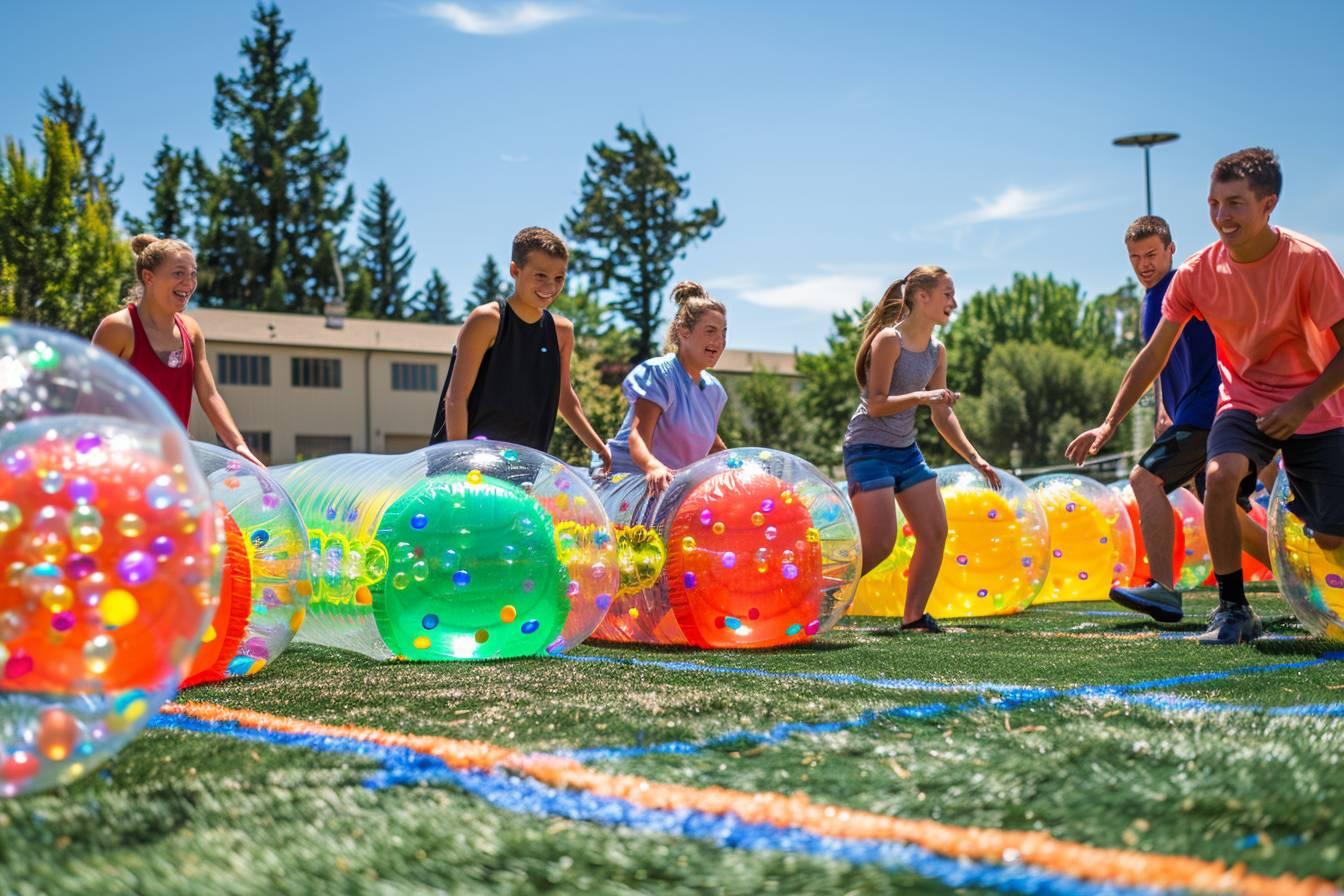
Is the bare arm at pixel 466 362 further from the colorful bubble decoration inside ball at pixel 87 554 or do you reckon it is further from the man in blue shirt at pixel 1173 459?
the colorful bubble decoration inside ball at pixel 87 554

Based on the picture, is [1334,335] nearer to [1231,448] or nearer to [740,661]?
[1231,448]

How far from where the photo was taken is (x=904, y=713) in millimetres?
3350

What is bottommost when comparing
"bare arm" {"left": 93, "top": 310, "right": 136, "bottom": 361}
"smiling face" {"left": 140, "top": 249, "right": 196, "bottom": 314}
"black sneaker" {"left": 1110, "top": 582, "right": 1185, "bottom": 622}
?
"black sneaker" {"left": 1110, "top": 582, "right": 1185, "bottom": 622}

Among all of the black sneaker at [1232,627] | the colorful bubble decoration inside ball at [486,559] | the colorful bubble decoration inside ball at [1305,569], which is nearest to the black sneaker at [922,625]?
the black sneaker at [1232,627]

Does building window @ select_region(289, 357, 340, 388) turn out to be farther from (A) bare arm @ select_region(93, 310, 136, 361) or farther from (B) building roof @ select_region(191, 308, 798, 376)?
(A) bare arm @ select_region(93, 310, 136, 361)

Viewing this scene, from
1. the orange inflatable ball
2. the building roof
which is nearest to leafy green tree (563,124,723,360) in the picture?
the building roof

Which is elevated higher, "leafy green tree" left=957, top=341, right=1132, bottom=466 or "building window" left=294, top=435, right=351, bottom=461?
"leafy green tree" left=957, top=341, right=1132, bottom=466

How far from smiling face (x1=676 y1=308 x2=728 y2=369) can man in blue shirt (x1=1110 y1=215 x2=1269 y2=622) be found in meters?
2.23

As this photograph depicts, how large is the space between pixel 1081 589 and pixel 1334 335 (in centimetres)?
507

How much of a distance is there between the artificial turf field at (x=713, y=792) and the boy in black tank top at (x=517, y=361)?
2.13 metres

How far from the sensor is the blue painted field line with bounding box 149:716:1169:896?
1827mm

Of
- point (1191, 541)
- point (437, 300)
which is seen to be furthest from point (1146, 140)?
point (437, 300)

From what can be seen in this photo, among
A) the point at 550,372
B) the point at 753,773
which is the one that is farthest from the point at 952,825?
the point at 550,372

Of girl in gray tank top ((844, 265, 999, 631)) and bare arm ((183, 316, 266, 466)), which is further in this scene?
girl in gray tank top ((844, 265, 999, 631))
